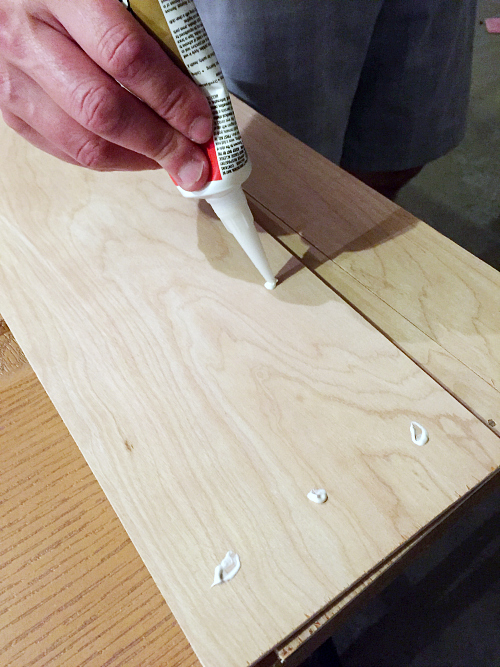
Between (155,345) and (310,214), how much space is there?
0.27 metres

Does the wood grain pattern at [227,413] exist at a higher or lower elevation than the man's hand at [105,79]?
lower

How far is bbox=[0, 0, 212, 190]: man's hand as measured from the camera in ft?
1.22

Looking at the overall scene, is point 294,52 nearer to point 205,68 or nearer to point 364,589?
point 205,68

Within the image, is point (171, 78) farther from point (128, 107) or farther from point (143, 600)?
point (143, 600)

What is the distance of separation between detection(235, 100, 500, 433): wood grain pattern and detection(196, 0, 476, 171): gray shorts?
15 cm

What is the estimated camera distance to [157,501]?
417mm

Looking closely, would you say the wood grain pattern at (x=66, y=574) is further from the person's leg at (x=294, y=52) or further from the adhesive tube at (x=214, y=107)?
the person's leg at (x=294, y=52)

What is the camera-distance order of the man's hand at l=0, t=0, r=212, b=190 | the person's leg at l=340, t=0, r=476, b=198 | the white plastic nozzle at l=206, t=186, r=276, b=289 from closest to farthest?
the man's hand at l=0, t=0, r=212, b=190, the white plastic nozzle at l=206, t=186, r=276, b=289, the person's leg at l=340, t=0, r=476, b=198

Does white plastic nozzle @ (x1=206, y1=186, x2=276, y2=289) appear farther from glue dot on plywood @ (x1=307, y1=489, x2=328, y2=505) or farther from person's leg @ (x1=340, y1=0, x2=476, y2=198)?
person's leg @ (x1=340, y1=0, x2=476, y2=198)

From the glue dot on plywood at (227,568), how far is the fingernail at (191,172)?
328mm

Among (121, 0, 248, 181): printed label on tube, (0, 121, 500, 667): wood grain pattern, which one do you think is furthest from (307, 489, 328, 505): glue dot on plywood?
(121, 0, 248, 181): printed label on tube

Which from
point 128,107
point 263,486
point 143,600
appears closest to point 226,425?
point 263,486

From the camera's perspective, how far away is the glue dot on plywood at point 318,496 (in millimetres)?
402

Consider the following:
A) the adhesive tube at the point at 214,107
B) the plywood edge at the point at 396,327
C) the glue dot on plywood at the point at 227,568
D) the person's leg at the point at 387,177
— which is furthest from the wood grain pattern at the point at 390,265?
the person's leg at the point at 387,177
